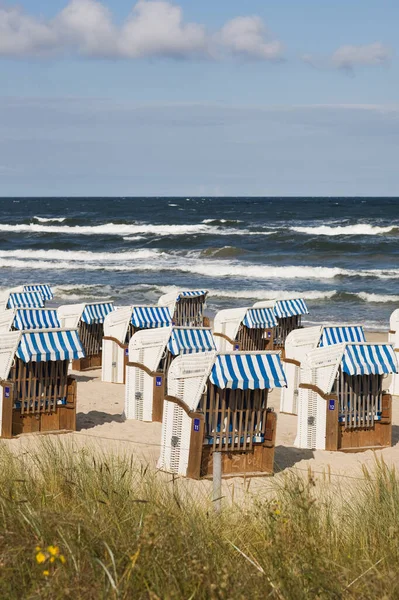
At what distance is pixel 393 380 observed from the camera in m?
15.1

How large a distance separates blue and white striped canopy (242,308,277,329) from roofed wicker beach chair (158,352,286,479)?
22.9 ft

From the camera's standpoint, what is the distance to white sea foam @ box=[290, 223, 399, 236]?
2344 inches

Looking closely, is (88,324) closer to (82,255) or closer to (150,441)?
(150,441)

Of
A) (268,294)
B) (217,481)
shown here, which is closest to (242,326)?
(217,481)

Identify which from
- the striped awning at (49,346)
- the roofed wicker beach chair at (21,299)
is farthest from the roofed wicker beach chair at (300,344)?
the roofed wicker beach chair at (21,299)

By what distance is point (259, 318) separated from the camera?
54.5 ft

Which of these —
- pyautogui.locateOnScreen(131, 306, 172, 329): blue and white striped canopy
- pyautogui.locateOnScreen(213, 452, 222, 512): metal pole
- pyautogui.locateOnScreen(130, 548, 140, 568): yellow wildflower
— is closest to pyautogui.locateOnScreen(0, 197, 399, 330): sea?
pyautogui.locateOnScreen(131, 306, 172, 329): blue and white striped canopy

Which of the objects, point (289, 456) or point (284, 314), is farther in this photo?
point (284, 314)

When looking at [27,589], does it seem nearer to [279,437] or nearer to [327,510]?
[327,510]

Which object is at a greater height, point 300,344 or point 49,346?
point 49,346

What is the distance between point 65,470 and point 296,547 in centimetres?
194

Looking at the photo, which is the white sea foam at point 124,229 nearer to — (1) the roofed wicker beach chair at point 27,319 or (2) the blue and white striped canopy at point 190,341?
(1) the roofed wicker beach chair at point 27,319

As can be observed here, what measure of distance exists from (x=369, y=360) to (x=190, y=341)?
268 cm

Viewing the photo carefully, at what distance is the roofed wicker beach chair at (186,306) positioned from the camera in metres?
18.1
